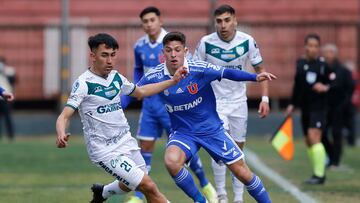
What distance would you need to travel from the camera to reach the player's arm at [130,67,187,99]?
10680mm

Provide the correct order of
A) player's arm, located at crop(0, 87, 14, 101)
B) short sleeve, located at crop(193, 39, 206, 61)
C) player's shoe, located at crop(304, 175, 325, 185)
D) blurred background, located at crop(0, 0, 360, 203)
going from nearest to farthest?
player's arm, located at crop(0, 87, 14, 101) < short sleeve, located at crop(193, 39, 206, 61) < player's shoe, located at crop(304, 175, 325, 185) < blurred background, located at crop(0, 0, 360, 203)

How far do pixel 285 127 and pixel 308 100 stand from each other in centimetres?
54

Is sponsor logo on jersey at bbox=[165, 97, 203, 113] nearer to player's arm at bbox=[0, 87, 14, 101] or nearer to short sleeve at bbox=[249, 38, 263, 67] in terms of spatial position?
short sleeve at bbox=[249, 38, 263, 67]

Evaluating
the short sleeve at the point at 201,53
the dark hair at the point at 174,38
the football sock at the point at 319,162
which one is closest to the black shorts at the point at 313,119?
the football sock at the point at 319,162

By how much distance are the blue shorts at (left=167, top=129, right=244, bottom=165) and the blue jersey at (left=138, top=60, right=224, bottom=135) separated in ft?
0.21

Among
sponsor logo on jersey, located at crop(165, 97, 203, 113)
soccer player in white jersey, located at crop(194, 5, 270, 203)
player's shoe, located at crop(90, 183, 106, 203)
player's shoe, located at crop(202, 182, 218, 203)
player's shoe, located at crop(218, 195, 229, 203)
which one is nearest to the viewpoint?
sponsor logo on jersey, located at crop(165, 97, 203, 113)

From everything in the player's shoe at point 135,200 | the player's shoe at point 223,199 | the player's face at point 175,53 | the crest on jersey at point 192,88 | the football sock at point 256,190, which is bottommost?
the player's shoe at point 135,200

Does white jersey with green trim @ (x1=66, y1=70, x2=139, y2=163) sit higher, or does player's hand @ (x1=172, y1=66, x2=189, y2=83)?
player's hand @ (x1=172, y1=66, x2=189, y2=83)

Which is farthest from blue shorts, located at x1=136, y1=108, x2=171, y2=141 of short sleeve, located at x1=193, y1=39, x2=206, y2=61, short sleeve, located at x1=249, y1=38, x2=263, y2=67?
short sleeve, located at x1=249, y1=38, x2=263, y2=67

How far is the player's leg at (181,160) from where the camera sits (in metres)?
11.1

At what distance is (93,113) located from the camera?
35.2 feet

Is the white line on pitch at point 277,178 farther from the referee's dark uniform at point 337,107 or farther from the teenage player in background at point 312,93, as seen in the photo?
the referee's dark uniform at point 337,107

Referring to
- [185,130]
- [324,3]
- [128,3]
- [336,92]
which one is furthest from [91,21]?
[185,130]

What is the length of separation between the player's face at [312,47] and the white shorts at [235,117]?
8.92 feet
